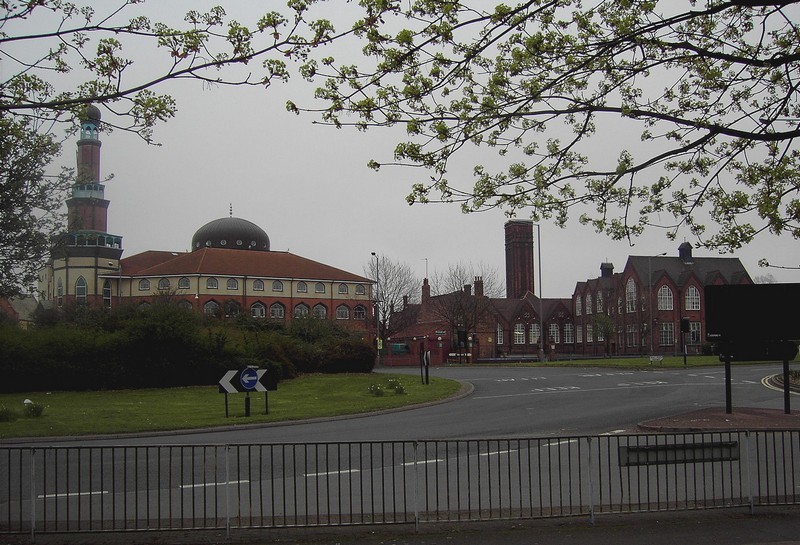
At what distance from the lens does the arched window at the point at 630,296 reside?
85.9 m

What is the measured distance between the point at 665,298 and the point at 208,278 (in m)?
50.0

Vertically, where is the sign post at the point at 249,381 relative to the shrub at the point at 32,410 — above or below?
above

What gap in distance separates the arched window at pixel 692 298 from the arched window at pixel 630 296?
218 inches

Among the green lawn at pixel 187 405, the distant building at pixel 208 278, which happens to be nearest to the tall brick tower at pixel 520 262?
the distant building at pixel 208 278

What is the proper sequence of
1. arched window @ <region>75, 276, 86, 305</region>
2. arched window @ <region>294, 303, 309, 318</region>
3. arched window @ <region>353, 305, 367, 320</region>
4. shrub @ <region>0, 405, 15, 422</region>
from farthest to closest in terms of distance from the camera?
arched window @ <region>353, 305, 367, 320</region> < arched window @ <region>75, 276, 86, 305</region> < arched window @ <region>294, 303, 309, 318</region> < shrub @ <region>0, 405, 15, 422</region>

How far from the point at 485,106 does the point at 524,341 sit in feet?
302

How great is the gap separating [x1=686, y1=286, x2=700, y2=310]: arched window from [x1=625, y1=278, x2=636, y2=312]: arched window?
218 inches

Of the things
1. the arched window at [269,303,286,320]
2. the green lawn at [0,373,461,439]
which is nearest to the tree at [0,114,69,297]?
the green lawn at [0,373,461,439]

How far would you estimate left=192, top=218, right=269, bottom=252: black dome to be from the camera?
102 metres

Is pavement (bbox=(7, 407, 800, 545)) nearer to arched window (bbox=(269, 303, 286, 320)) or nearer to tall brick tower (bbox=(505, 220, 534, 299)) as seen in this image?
arched window (bbox=(269, 303, 286, 320))

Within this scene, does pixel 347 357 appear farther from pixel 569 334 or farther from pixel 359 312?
pixel 569 334

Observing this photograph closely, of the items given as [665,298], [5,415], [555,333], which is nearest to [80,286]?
[555,333]

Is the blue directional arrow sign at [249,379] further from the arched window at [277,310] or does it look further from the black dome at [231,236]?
the black dome at [231,236]

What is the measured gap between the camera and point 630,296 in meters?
86.8
